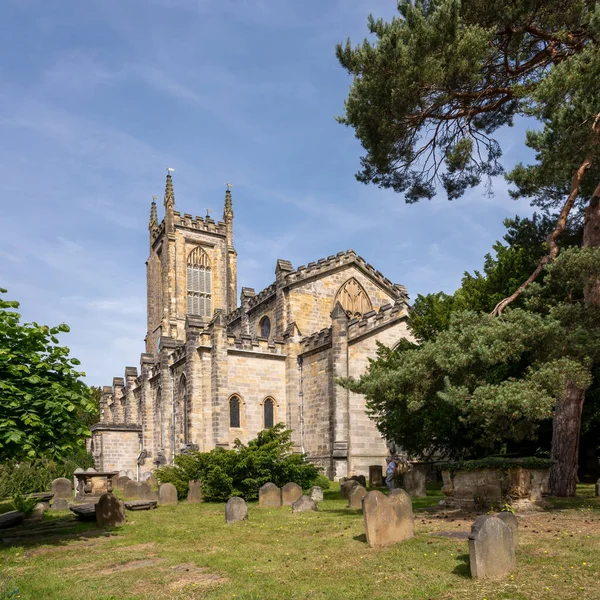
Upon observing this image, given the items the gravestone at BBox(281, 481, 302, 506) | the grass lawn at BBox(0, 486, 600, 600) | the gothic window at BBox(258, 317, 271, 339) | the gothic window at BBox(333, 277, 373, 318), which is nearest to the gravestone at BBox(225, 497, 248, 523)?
the grass lawn at BBox(0, 486, 600, 600)

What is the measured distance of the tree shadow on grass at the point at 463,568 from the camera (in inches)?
319

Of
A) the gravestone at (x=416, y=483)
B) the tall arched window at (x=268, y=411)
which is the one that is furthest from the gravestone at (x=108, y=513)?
the tall arched window at (x=268, y=411)

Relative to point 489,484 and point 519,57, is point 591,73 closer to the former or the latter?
point 519,57

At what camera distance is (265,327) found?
122 ft

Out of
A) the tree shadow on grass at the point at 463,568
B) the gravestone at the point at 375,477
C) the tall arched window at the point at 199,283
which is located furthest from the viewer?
the tall arched window at the point at 199,283

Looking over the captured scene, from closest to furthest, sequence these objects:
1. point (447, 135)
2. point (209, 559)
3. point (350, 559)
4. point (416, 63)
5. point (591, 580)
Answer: point (591, 580)
point (350, 559)
point (209, 559)
point (416, 63)
point (447, 135)

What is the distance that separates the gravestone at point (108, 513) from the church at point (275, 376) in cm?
1337

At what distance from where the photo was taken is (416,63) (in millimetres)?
13688

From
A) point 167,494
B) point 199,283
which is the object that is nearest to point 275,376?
point 167,494

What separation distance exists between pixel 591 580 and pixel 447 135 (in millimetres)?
12205

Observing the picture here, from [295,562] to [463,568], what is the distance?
264cm

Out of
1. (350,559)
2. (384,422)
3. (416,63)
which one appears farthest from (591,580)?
(384,422)

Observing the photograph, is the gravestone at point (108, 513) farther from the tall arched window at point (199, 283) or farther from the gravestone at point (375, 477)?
the tall arched window at point (199, 283)

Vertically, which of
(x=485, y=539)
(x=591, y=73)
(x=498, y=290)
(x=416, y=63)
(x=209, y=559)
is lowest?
(x=209, y=559)
